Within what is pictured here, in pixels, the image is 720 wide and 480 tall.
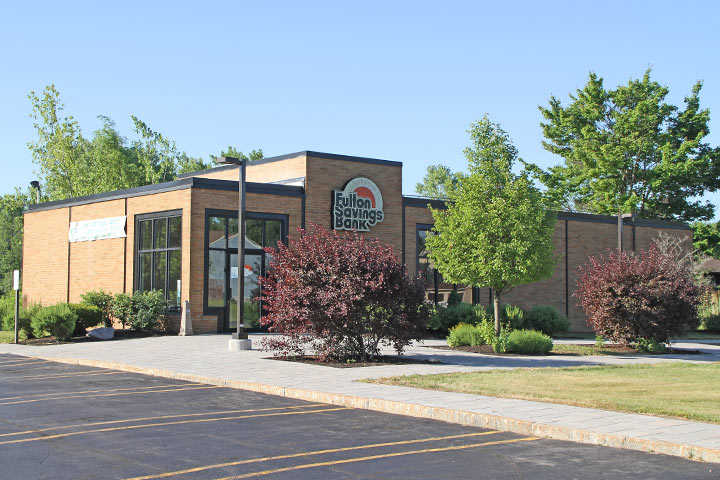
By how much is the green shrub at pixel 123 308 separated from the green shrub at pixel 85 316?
0.55 metres

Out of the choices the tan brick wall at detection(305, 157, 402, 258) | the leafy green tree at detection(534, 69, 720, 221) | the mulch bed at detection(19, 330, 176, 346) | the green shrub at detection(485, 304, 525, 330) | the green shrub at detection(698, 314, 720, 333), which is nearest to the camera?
the mulch bed at detection(19, 330, 176, 346)

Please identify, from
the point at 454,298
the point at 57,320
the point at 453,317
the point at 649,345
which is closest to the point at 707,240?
the point at 454,298

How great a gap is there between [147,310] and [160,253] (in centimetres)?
251

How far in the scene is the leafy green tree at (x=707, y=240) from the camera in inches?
2144

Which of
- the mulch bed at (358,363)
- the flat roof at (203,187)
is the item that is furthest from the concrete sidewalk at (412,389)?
the flat roof at (203,187)

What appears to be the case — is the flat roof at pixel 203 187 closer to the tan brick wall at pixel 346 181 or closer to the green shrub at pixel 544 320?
the tan brick wall at pixel 346 181

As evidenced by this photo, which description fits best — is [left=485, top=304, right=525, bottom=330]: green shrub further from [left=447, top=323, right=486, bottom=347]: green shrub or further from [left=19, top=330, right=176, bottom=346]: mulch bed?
[left=19, top=330, right=176, bottom=346]: mulch bed

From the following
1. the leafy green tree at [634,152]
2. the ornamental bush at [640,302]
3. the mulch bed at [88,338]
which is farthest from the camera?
the leafy green tree at [634,152]

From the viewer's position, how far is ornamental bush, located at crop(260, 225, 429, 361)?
1812cm

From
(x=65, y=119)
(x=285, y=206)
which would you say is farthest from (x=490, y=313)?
Answer: (x=65, y=119)

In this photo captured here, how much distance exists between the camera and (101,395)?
13.5 metres

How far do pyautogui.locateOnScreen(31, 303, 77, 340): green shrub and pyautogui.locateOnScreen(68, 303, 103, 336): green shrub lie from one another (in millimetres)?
785

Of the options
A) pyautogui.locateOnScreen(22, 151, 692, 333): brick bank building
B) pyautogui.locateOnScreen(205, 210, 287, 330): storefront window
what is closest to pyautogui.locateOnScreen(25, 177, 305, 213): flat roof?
pyautogui.locateOnScreen(22, 151, 692, 333): brick bank building

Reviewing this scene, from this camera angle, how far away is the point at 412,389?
1378 cm
